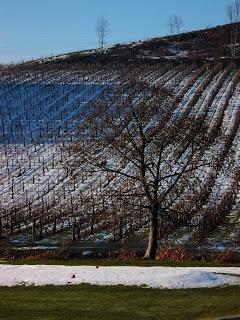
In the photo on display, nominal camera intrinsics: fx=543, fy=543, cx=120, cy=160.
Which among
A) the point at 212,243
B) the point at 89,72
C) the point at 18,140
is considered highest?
the point at 89,72

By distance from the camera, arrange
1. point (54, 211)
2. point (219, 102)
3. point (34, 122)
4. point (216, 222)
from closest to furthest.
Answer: point (216, 222) → point (54, 211) → point (34, 122) → point (219, 102)

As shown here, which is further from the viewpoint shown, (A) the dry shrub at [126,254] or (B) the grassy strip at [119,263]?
(A) the dry shrub at [126,254]

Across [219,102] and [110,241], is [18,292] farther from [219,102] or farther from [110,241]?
[219,102]

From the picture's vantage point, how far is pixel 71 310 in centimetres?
1745

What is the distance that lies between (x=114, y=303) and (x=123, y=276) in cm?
350

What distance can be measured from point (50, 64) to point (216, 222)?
73.0 meters

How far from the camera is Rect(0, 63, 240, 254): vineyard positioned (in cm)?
3491

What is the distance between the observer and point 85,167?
51156mm

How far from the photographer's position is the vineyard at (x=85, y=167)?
3491 cm

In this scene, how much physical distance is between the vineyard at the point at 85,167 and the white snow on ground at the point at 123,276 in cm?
539

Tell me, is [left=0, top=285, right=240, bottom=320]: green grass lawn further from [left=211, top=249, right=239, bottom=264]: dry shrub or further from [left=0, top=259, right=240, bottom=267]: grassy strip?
[left=211, top=249, right=239, bottom=264]: dry shrub

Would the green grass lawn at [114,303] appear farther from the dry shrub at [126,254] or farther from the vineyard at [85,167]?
the vineyard at [85,167]

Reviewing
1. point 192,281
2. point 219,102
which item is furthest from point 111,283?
point 219,102

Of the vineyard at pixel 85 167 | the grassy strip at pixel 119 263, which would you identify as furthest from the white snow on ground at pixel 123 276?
the vineyard at pixel 85 167
